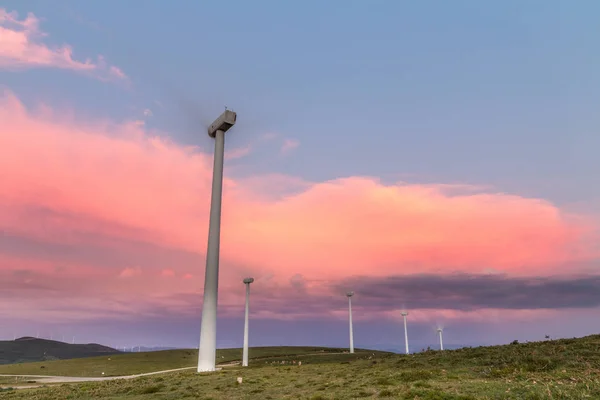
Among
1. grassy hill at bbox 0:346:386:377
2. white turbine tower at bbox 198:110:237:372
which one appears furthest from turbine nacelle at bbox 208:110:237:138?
grassy hill at bbox 0:346:386:377

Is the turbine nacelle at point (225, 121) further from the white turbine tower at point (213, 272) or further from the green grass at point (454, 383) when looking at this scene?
the green grass at point (454, 383)

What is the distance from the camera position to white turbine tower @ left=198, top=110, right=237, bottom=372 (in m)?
51.5

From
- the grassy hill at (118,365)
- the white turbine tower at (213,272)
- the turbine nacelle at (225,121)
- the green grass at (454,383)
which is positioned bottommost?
the grassy hill at (118,365)

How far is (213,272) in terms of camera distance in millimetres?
53719

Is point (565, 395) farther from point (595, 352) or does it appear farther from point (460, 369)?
Result: point (595, 352)

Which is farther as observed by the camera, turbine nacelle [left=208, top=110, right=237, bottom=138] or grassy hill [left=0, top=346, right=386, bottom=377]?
grassy hill [left=0, top=346, right=386, bottom=377]

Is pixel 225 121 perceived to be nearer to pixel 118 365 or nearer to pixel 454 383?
pixel 454 383

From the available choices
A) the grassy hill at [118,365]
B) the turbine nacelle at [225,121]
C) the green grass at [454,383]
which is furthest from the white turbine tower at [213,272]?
the grassy hill at [118,365]

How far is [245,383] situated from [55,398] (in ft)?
55.0

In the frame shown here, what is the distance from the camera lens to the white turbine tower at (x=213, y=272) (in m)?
51.5

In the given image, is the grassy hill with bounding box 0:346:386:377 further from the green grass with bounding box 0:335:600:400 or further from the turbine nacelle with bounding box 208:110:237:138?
the turbine nacelle with bounding box 208:110:237:138

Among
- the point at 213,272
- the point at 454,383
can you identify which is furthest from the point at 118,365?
the point at 454,383

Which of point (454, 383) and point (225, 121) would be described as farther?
point (225, 121)

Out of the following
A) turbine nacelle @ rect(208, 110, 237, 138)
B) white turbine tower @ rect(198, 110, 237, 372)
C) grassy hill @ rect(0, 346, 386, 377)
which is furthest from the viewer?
grassy hill @ rect(0, 346, 386, 377)
